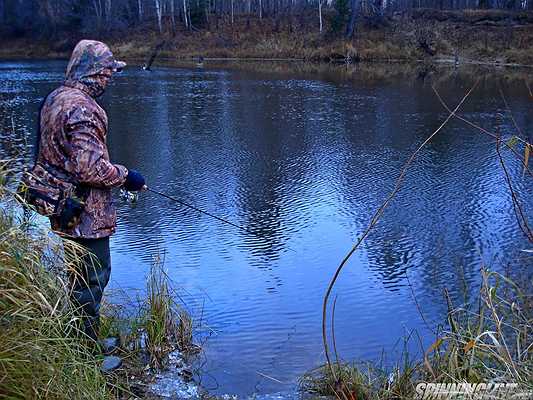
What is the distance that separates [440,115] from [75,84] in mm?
12112

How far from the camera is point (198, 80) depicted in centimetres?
2258

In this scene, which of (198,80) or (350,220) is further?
(198,80)

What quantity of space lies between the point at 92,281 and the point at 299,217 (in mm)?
4161

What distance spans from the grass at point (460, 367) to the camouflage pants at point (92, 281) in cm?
120

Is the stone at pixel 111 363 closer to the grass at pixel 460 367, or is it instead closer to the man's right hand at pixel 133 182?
the man's right hand at pixel 133 182

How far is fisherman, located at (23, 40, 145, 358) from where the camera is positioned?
124 inches

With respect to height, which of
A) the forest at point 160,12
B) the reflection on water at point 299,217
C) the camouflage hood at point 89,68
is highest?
the forest at point 160,12

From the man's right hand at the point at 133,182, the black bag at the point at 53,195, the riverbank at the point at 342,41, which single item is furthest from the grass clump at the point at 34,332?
the riverbank at the point at 342,41

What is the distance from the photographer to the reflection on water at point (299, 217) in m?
4.78

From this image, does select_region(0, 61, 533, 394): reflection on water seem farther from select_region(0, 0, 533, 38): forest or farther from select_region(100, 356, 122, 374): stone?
select_region(0, 0, 533, 38): forest

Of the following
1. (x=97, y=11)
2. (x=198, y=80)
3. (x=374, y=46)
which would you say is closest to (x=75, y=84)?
(x=198, y=80)

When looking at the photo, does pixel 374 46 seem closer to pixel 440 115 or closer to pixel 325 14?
pixel 325 14

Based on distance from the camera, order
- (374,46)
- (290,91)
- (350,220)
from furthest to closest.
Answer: (374,46), (290,91), (350,220)

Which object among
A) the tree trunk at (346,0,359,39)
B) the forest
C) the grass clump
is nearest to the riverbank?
the tree trunk at (346,0,359,39)
